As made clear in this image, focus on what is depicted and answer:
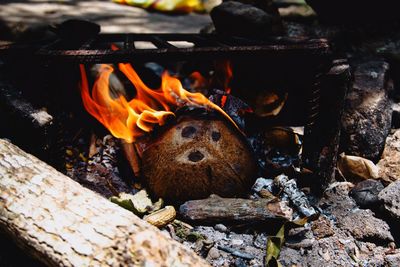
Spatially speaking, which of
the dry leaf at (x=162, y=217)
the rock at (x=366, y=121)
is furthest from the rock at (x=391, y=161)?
the dry leaf at (x=162, y=217)

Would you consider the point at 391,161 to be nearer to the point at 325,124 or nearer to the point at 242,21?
the point at 325,124

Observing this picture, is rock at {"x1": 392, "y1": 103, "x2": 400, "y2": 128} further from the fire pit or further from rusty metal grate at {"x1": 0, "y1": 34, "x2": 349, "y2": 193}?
rusty metal grate at {"x1": 0, "y1": 34, "x2": 349, "y2": 193}

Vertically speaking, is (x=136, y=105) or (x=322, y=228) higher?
(x=136, y=105)

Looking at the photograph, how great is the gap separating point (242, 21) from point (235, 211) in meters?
1.77

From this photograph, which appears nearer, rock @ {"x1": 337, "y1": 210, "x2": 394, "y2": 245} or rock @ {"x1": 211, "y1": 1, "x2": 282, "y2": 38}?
rock @ {"x1": 337, "y1": 210, "x2": 394, "y2": 245}

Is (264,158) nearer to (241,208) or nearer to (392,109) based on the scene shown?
(241,208)

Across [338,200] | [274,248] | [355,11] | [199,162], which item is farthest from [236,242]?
[355,11]

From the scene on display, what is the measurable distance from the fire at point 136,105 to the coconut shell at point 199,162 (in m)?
0.18

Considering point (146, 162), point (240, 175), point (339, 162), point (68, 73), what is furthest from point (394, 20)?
point (68, 73)

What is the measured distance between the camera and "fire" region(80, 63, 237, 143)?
3104 millimetres

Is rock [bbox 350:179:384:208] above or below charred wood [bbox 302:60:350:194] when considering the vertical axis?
below

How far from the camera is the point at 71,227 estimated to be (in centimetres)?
199

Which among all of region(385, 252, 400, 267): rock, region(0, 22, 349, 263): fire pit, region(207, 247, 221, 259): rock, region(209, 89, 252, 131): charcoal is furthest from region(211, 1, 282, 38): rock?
region(385, 252, 400, 267): rock

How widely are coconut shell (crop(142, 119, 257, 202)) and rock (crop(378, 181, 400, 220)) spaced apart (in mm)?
919
